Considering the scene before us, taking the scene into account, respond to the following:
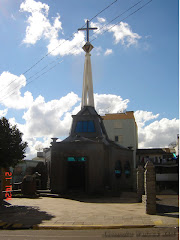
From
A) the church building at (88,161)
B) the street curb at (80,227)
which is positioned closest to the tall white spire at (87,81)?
the church building at (88,161)

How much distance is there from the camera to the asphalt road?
9.66 meters

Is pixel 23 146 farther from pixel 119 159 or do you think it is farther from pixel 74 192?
pixel 119 159

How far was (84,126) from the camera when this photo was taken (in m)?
32.4

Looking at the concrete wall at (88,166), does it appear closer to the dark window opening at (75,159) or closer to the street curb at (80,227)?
the dark window opening at (75,159)

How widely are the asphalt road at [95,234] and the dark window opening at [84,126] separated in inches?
835

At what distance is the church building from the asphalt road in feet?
50.7

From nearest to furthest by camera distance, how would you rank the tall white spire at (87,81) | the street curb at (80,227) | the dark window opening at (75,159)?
the street curb at (80,227) → the dark window opening at (75,159) → the tall white spire at (87,81)

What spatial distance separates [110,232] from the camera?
10.8 m

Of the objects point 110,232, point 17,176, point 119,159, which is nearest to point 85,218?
point 110,232

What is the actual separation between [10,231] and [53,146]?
1720 centimetres

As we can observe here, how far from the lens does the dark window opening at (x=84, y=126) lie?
1265 inches

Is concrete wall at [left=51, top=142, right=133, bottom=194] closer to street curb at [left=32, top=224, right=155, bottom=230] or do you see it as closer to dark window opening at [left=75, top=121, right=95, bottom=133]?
dark window opening at [left=75, top=121, right=95, bottom=133]

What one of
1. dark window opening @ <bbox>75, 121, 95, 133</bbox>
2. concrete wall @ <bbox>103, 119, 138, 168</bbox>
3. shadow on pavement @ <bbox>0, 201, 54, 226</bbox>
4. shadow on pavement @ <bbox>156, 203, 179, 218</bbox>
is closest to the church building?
dark window opening @ <bbox>75, 121, 95, 133</bbox>

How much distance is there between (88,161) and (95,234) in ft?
54.8
